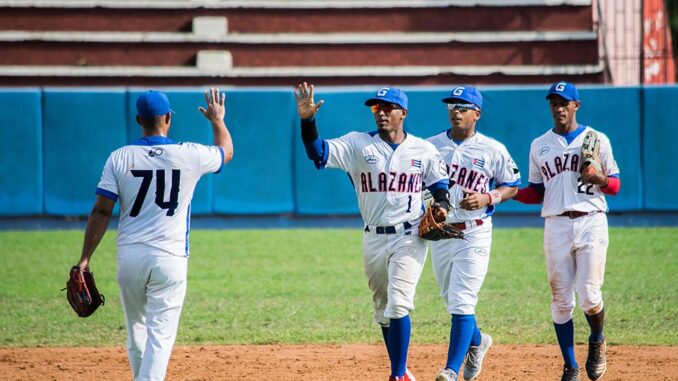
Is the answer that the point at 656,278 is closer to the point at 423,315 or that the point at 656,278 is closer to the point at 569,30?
the point at 423,315

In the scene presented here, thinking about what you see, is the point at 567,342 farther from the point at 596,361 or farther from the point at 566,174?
the point at 566,174

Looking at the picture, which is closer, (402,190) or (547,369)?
(402,190)

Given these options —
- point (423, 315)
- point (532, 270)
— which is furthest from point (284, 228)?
point (423, 315)

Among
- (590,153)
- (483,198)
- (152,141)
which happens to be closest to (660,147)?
(590,153)

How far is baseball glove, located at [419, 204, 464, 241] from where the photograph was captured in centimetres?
691

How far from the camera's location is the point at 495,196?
7.43m

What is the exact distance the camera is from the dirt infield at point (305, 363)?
314 inches

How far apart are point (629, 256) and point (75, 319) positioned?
24.7 ft

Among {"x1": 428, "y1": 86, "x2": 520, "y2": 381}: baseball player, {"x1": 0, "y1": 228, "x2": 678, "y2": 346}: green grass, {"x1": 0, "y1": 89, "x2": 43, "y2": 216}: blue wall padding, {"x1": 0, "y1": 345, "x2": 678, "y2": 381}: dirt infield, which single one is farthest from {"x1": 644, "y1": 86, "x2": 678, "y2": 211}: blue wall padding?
{"x1": 0, "y1": 89, "x2": 43, "y2": 216}: blue wall padding

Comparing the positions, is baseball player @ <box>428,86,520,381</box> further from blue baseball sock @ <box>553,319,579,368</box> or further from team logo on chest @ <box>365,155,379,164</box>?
team logo on chest @ <box>365,155,379,164</box>

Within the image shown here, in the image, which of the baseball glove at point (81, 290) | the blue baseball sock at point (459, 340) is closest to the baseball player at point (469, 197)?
the blue baseball sock at point (459, 340)

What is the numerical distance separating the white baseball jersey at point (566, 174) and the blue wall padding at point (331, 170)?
9.20 metres

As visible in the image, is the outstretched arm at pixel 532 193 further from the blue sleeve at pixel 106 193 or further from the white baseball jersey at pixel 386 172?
the blue sleeve at pixel 106 193

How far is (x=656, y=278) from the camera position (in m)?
12.1
